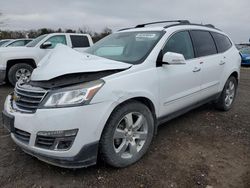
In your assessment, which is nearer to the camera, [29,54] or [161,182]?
[161,182]

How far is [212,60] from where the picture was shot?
479 cm

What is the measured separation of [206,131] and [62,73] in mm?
2674

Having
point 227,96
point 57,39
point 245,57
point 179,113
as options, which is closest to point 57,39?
point 57,39

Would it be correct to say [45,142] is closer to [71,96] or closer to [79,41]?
[71,96]

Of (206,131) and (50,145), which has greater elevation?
(50,145)

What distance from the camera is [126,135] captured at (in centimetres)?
320

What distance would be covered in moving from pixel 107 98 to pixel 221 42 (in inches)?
136

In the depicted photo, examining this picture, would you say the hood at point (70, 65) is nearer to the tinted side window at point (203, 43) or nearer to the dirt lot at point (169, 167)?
the dirt lot at point (169, 167)

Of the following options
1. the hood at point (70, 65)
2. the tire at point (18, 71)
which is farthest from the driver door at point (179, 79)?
the tire at point (18, 71)

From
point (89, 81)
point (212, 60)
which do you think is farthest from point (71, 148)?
point (212, 60)

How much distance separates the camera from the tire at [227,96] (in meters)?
5.43

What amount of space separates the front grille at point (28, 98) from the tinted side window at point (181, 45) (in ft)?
5.93

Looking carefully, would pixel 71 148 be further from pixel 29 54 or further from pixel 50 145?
pixel 29 54

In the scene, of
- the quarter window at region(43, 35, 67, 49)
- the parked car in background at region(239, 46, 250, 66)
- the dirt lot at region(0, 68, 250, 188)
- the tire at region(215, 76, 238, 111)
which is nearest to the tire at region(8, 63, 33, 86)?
the quarter window at region(43, 35, 67, 49)
